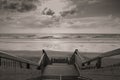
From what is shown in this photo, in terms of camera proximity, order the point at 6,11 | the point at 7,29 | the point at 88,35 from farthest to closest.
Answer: the point at 88,35
the point at 7,29
the point at 6,11

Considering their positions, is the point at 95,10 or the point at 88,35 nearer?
the point at 95,10

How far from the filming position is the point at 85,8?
20094 millimetres

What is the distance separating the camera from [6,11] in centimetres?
1833

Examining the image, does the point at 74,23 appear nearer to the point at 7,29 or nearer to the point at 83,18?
the point at 83,18

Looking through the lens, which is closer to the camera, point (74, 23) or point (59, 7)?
point (59, 7)

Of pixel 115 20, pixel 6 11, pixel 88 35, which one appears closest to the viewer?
pixel 6 11

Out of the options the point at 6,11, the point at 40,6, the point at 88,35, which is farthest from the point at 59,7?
the point at 88,35

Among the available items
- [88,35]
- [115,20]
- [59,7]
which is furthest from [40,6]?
[88,35]

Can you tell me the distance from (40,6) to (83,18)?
15.1ft

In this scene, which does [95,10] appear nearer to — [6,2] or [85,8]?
Answer: [85,8]

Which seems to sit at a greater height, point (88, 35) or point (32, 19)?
point (32, 19)

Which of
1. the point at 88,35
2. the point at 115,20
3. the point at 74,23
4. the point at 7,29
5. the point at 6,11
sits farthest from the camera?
the point at 88,35

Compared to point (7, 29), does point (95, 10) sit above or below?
above

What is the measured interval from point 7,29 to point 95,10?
8.57m
